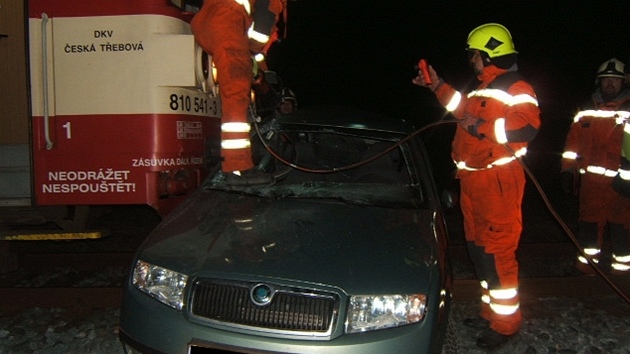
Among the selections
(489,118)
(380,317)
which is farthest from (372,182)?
(380,317)

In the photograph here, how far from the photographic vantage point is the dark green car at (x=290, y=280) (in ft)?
8.08

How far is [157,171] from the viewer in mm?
4293

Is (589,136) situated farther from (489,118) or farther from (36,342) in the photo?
(36,342)

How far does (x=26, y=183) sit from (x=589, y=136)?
529 centimetres

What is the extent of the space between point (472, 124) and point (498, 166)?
34cm

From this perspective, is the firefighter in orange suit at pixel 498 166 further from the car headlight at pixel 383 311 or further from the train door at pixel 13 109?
the train door at pixel 13 109

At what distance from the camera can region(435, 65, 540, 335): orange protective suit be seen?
3691mm

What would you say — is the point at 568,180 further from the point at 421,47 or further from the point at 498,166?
the point at 421,47

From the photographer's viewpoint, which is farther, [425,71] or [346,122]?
[425,71]

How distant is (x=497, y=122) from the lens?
3.71m

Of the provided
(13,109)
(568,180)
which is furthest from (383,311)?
(13,109)

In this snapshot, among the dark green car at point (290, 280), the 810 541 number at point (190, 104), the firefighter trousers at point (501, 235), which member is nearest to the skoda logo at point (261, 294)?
the dark green car at point (290, 280)

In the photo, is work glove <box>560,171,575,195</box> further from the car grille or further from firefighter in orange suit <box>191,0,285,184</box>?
the car grille

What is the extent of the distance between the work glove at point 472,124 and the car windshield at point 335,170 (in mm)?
431
